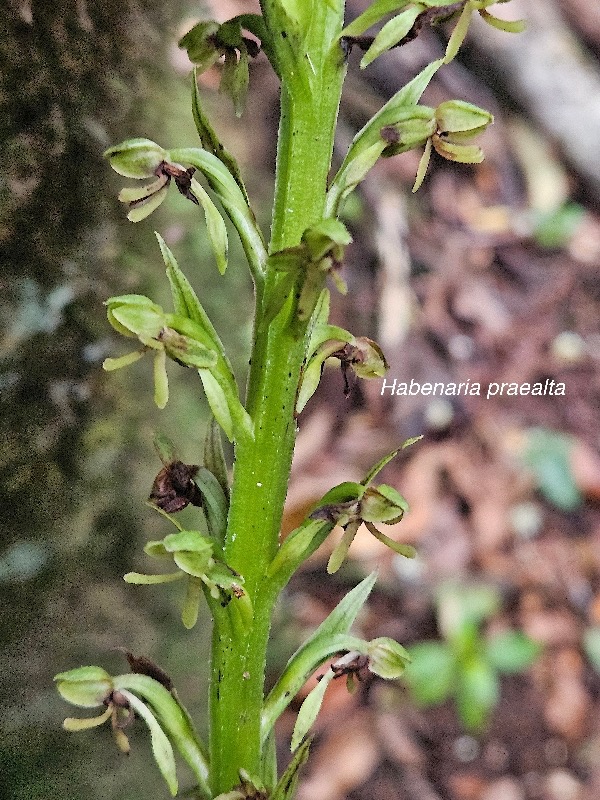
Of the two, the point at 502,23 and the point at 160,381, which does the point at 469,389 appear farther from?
the point at 160,381

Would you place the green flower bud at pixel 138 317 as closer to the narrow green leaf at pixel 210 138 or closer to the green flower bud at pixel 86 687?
the narrow green leaf at pixel 210 138

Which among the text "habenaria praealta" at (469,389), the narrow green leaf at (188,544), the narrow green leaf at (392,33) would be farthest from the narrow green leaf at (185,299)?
the text "habenaria praealta" at (469,389)

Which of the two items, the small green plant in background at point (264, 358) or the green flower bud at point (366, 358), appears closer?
the small green plant in background at point (264, 358)

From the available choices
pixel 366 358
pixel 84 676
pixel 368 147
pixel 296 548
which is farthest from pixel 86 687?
pixel 368 147

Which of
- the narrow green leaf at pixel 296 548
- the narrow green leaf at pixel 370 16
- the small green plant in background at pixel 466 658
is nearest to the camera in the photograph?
the narrow green leaf at pixel 370 16

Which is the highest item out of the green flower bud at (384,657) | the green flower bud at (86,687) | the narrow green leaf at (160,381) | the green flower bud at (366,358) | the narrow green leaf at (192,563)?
the narrow green leaf at (160,381)

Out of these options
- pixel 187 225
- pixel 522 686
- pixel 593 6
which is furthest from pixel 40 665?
pixel 593 6

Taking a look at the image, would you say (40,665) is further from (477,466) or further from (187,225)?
(477,466)

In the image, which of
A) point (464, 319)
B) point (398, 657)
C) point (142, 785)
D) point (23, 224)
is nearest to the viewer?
point (398, 657)

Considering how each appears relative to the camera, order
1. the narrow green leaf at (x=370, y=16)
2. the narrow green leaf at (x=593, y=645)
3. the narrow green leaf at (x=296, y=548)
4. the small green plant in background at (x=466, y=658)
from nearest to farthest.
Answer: the narrow green leaf at (x=370, y=16) → the narrow green leaf at (x=296, y=548) → the small green plant in background at (x=466, y=658) → the narrow green leaf at (x=593, y=645)
